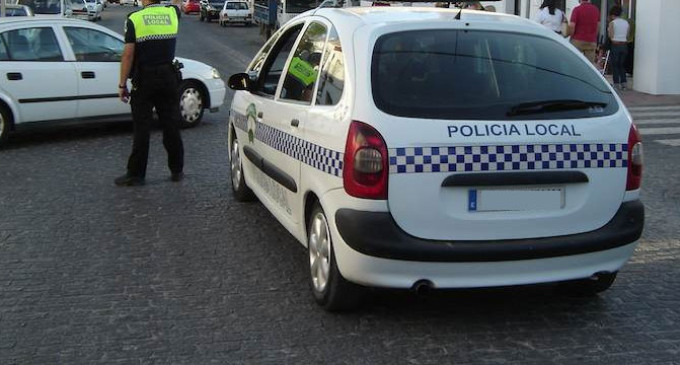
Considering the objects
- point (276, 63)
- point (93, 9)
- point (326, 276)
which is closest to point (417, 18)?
point (326, 276)

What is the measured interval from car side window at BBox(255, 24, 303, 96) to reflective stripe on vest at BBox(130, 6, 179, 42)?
6.17ft

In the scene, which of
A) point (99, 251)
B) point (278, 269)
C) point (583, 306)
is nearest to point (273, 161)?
point (278, 269)

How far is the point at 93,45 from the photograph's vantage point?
417 inches

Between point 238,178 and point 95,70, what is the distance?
403 cm

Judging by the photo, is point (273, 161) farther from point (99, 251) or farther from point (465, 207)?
point (465, 207)

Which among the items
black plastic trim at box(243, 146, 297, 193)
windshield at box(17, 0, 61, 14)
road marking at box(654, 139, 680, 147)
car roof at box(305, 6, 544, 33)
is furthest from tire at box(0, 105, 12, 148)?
windshield at box(17, 0, 61, 14)

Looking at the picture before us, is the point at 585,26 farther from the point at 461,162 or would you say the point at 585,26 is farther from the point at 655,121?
the point at 461,162

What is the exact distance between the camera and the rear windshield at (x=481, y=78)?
14.1 ft

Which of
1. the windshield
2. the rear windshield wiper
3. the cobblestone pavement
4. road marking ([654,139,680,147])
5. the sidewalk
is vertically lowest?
the cobblestone pavement

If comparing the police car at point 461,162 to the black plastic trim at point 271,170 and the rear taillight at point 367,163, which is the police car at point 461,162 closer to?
the rear taillight at point 367,163

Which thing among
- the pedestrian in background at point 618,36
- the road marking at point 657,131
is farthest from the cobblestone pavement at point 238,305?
the pedestrian in background at point 618,36

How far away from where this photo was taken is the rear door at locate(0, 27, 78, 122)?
984 cm

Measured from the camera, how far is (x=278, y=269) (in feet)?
18.0

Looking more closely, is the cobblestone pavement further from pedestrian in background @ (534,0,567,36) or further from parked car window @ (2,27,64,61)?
pedestrian in background @ (534,0,567,36)
